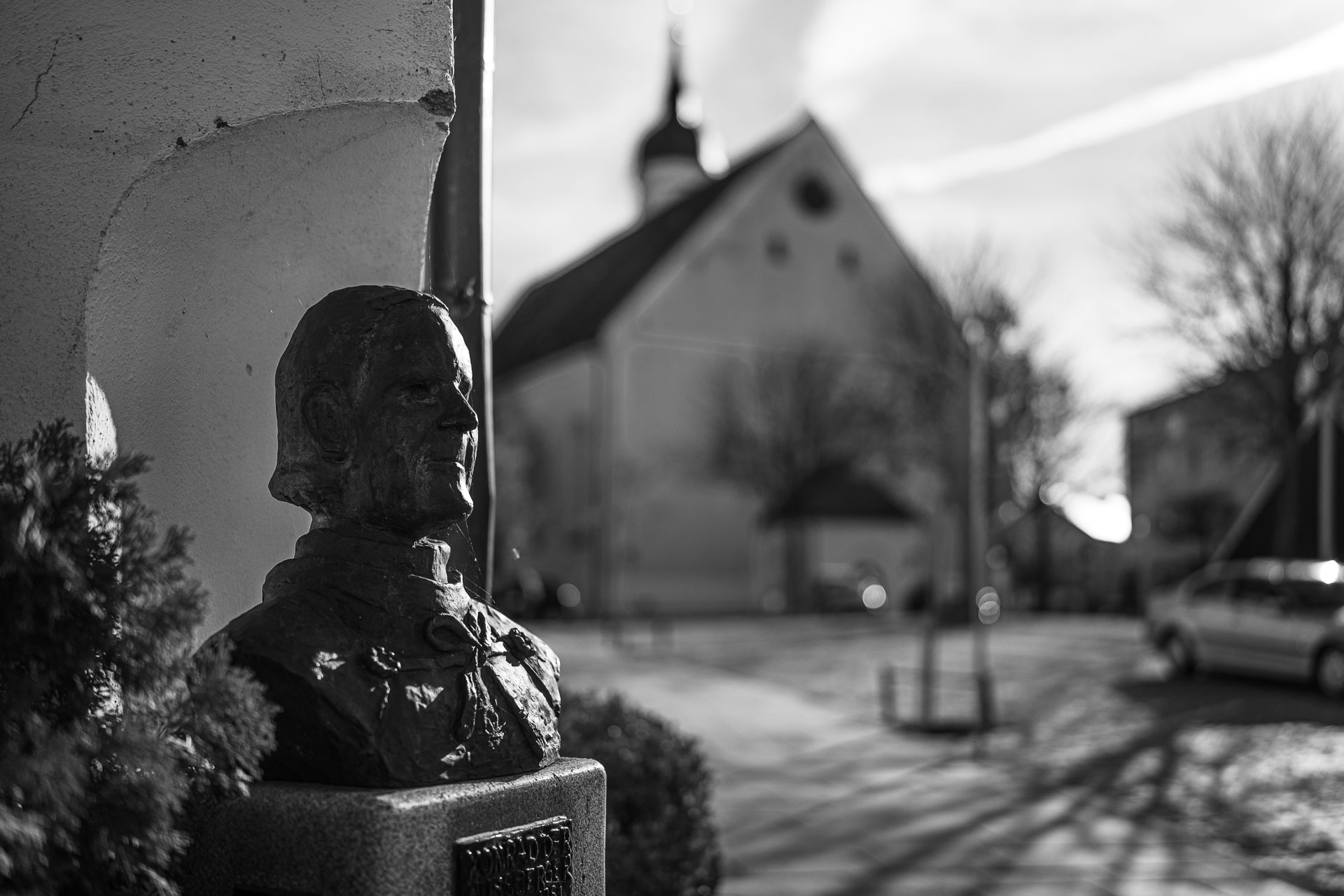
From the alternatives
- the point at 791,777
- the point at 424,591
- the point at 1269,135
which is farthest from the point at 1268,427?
the point at 424,591

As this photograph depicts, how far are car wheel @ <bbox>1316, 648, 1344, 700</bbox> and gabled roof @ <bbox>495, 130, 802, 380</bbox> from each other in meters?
26.8

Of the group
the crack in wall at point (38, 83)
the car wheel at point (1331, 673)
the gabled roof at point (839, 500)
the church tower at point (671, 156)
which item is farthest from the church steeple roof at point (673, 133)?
the crack in wall at point (38, 83)

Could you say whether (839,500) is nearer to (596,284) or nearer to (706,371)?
(706,371)

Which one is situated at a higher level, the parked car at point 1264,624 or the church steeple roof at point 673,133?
the church steeple roof at point 673,133

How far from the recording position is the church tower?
50.2 m

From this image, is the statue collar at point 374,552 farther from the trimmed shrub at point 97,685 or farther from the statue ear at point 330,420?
the trimmed shrub at point 97,685

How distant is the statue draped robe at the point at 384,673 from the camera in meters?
2.95

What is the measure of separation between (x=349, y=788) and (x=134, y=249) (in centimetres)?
167

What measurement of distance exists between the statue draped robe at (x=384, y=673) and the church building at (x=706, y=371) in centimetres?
3435

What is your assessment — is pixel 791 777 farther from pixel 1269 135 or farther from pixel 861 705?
pixel 1269 135

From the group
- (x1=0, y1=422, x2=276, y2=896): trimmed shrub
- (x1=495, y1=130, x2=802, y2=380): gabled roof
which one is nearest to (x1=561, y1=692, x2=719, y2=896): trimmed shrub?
(x1=0, y1=422, x2=276, y2=896): trimmed shrub

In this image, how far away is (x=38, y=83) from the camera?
3.48 m

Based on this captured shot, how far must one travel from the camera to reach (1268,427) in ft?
76.2

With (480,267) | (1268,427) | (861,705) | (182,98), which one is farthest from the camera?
(1268,427)
